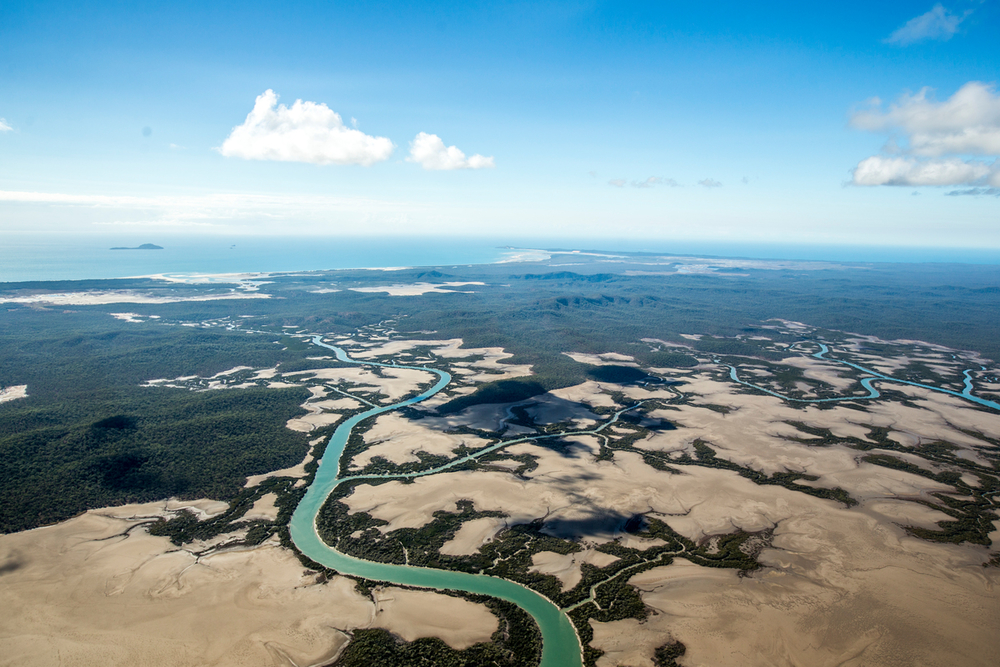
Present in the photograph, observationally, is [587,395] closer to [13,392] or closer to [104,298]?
[13,392]

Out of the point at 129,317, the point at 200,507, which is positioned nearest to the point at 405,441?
the point at 200,507

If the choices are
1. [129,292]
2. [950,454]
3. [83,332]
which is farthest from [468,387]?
[129,292]

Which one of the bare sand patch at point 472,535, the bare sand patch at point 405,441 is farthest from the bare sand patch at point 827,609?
the bare sand patch at point 405,441

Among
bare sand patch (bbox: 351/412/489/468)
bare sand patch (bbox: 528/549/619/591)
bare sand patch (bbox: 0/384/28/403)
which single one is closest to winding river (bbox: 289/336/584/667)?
bare sand patch (bbox: 528/549/619/591)

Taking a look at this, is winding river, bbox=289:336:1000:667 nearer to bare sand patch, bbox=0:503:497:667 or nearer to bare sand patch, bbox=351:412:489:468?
bare sand patch, bbox=0:503:497:667

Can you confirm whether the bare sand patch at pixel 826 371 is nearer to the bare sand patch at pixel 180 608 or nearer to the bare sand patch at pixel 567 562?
the bare sand patch at pixel 567 562

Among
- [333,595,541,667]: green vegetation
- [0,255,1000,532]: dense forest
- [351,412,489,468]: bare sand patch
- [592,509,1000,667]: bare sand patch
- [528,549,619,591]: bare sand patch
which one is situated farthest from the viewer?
[351,412,489,468]: bare sand patch

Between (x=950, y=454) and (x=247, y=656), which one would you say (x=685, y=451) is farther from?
(x=247, y=656)
